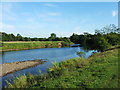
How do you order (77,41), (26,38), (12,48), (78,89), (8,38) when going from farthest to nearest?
1. (77,41)
2. (26,38)
3. (8,38)
4. (12,48)
5. (78,89)

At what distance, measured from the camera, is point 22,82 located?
27.3 ft

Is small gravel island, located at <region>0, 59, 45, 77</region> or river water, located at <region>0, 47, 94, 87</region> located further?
small gravel island, located at <region>0, 59, 45, 77</region>

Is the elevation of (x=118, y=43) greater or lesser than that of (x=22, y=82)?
greater

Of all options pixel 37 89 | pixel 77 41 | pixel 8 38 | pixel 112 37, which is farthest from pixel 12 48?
pixel 77 41

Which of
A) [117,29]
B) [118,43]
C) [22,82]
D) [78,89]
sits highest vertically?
[117,29]

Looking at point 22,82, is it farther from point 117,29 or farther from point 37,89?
point 117,29

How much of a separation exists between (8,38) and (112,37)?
6902 cm

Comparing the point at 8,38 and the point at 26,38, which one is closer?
the point at 8,38

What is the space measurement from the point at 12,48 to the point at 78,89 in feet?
156

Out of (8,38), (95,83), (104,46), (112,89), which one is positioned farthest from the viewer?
(8,38)

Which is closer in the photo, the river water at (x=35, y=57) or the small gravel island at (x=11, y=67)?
the river water at (x=35, y=57)

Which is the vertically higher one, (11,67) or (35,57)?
(35,57)

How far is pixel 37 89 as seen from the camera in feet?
20.7

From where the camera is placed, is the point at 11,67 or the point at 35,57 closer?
the point at 11,67
